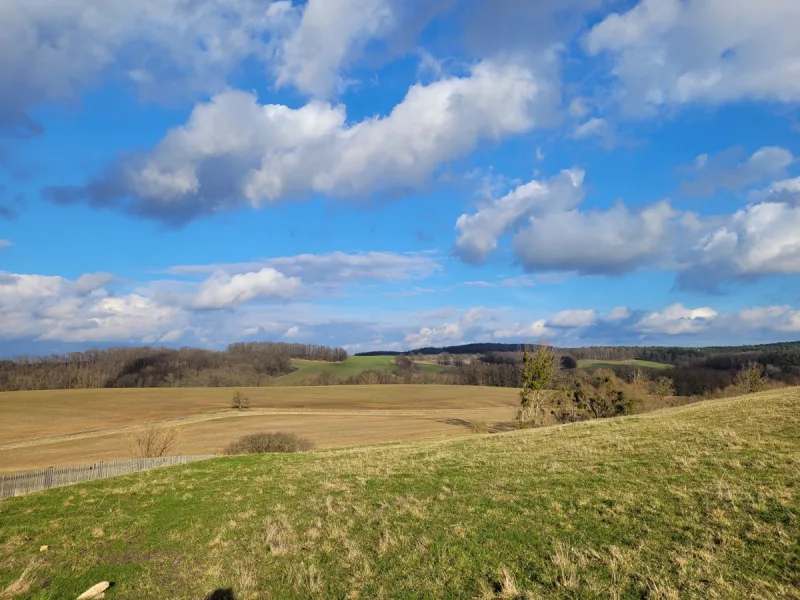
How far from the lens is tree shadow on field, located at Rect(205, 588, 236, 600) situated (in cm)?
855

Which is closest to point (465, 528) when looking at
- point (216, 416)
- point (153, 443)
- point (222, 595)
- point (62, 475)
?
point (222, 595)

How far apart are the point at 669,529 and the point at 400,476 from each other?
9.85 metres

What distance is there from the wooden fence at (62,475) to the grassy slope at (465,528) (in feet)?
20.2

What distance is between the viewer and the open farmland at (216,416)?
185 feet

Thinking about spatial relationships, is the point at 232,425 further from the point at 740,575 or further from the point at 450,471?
the point at 740,575

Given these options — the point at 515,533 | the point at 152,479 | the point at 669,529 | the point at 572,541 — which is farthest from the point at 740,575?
the point at 152,479

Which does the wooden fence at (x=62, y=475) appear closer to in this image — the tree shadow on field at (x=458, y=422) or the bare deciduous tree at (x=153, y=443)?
the bare deciduous tree at (x=153, y=443)

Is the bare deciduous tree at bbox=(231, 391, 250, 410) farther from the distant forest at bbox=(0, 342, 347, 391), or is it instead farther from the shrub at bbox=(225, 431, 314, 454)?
the shrub at bbox=(225, 431, 314, 454)

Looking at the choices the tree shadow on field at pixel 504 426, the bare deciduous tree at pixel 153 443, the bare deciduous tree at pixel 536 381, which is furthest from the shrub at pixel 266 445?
the tree shadow on field at pixel 504 426

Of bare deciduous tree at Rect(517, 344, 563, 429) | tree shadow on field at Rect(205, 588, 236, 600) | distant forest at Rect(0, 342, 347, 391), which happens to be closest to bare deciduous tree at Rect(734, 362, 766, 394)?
bare deciduous tree at Rect(517, 344, 563, 429)

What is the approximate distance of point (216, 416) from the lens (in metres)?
83.2

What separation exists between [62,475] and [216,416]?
62.6 meters

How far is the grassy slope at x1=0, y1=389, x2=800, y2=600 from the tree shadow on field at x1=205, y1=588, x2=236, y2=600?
11cm

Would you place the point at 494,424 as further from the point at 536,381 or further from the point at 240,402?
the point at 240,402
